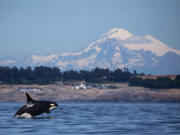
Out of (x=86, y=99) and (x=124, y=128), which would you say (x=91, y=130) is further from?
(x=86, y=99)

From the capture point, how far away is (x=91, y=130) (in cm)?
3450

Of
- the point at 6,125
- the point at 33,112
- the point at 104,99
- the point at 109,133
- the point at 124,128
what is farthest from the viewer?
the point at 104,99

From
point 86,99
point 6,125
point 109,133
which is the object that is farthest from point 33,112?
point 86,99

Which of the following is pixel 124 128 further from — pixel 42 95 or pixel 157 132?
pixel 42 95

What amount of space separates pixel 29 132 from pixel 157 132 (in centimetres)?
846

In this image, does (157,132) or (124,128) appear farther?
(124,128)

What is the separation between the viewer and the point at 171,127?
36594 millimetres

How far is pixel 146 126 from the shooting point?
37.5 meters

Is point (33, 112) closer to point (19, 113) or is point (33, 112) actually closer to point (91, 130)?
point (19, 113)

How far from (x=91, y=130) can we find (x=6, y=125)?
744cm

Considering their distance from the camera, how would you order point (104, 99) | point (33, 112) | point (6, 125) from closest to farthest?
1. point (6, 125)
2. point (33, 112)
3. point (104, 99)

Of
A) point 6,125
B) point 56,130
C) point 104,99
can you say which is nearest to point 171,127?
point 56,130

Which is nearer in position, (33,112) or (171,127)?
(171,127)

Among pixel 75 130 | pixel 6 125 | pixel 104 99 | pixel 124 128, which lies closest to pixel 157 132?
pixel 124 128
